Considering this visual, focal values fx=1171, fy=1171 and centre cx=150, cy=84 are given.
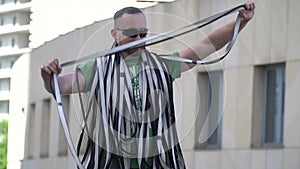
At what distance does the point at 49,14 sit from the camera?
157 ft

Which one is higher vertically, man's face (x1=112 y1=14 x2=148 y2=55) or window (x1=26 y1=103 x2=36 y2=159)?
man's face (x1=112 y1=14 x2=148 y2=55)

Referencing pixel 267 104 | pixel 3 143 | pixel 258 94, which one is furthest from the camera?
pixel 3 143

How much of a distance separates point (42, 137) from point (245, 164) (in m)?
15.0

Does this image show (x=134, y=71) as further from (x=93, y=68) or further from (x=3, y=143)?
(x=3, y=143)

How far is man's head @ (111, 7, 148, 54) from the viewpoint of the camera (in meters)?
6.23

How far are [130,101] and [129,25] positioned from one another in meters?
0.42

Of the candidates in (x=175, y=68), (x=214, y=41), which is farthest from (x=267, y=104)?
(x=175, y=68)

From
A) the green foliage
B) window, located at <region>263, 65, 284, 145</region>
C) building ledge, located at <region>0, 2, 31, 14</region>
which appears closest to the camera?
window, located at <region>263, 65, 284, 145</region>

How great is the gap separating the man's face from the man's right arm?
30cm

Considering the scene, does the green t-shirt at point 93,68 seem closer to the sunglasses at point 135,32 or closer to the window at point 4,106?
the sunglasses at point 135,32

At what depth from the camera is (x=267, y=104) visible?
918 inches

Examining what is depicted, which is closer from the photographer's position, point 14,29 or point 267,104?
point 267,104

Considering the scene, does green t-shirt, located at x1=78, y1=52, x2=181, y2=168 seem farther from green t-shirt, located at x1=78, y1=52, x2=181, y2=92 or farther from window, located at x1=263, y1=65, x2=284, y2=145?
window, located at x1=263, y1=65, x2=284, y2=145

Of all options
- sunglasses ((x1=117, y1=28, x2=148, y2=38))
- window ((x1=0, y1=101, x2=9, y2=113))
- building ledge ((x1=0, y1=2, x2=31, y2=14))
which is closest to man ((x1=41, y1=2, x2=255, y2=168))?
sunglasses ((x1=117, y1=28, x2=148, y2=38))
